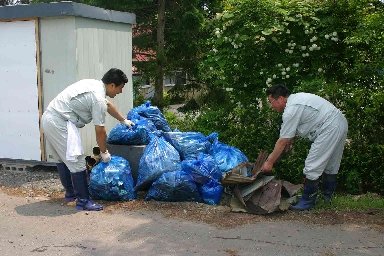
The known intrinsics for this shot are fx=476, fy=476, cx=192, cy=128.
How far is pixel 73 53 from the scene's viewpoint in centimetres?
677

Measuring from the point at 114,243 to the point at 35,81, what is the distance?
11.2 ft

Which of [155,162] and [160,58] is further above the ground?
[160,58]

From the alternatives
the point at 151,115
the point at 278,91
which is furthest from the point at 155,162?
the point at 278,91

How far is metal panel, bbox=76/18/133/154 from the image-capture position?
6.92m

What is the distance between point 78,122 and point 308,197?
289cm

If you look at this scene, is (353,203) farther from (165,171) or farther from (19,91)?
(19,91)

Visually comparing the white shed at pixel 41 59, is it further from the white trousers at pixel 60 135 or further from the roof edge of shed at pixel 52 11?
the white trousers at pixel 60 135

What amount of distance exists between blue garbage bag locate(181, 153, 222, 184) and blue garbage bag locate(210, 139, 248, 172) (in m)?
0.10

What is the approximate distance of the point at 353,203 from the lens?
18.9ft

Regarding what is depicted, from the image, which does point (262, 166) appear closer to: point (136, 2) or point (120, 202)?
point (120, 202)

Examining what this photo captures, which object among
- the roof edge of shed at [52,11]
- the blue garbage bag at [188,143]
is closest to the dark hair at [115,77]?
the blue garbage bag at [188,143]

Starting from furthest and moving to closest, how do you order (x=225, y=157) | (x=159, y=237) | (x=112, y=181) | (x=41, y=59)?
(x=41, y=59) < (x=225, y=157) < (x=112, y=181) < (x=159, y=237)

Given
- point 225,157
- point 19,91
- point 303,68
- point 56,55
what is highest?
point 56,55

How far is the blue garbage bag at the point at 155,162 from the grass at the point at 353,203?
6.06 ft
